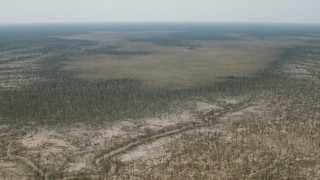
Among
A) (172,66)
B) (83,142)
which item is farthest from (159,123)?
(172,66)

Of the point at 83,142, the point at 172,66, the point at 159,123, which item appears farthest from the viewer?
the point at 172,66

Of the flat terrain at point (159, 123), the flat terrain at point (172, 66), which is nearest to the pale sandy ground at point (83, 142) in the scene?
the flat terrain at point (159, 123)

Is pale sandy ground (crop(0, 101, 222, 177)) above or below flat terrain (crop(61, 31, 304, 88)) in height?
below

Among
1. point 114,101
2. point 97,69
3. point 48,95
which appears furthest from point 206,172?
point 97,69

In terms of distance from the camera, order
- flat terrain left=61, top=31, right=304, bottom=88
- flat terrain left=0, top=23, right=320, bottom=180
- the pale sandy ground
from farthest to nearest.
→ flat terrain left=61, top=31, right=304, bottom=88 → the pale sandy ground → flat terrain left=0, top=23, right=320, bottom=180

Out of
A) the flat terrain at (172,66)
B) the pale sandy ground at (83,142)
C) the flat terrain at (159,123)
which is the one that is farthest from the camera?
the flat terrain at (172,66)

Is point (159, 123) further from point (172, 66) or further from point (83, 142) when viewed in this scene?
point (172, 66)

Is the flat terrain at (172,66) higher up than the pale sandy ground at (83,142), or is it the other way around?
the flat terrain at (172,66)

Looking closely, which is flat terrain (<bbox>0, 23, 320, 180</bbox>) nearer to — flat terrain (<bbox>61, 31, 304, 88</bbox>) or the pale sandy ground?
the pale sandy ground

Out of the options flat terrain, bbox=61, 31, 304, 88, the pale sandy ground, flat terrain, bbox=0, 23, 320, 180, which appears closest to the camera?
flat terrain, bbox=0, 23, 320, 180

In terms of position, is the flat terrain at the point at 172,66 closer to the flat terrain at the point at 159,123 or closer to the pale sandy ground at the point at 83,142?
the flat terrain at the point at 159,123

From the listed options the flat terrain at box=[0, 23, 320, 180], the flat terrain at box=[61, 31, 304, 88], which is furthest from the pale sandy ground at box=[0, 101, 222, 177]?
the flat terrain at box=[61, 31, 304, 88]

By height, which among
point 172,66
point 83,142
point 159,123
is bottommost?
point 83,142
